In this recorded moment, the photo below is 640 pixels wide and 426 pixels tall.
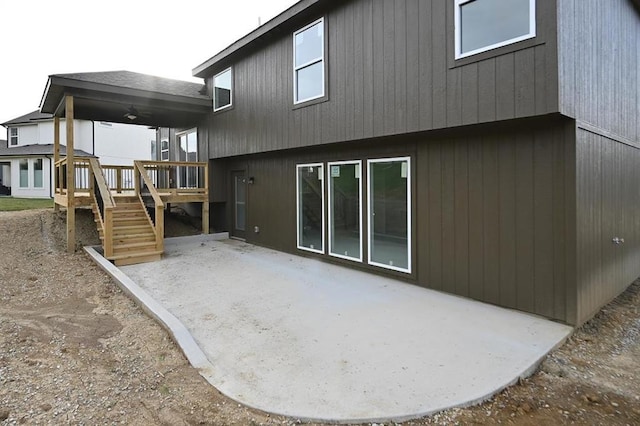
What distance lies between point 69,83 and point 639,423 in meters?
10.3

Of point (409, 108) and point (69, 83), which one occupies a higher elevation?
point (69, 83)

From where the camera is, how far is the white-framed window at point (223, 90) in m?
9.94

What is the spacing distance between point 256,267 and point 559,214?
500 cm

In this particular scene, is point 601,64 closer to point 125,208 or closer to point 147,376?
point 147,376

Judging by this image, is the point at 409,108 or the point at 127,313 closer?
the point at 127,313

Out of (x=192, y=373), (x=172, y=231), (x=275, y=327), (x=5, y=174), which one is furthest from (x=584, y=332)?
(x=5, y=174)

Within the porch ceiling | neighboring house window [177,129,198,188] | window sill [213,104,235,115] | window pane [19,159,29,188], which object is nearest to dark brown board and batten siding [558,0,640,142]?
window sill [213,104,235,115]

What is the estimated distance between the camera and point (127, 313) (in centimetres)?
475

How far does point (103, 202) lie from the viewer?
784cm

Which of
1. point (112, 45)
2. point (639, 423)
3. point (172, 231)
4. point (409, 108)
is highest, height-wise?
point (112, 45)

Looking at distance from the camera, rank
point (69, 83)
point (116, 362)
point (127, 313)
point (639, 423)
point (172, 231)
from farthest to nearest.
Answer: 1. point (172, 231)
2. point (69, 83)
3. point (127, 313)
4. point (116, 362)
5. point (639, 423)

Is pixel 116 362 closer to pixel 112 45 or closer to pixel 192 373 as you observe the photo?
pixel 192 373

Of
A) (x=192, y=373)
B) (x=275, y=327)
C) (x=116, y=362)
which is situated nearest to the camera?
(x=192, y=373)

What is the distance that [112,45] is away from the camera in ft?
60.8
